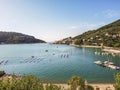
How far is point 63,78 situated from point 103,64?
36.7 meters

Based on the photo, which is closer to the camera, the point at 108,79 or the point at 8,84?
the point at 8,84

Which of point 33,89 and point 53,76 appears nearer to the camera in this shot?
point 33,89

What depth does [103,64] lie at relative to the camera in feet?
370

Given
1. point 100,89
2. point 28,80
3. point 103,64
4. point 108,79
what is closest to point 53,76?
point 108,79

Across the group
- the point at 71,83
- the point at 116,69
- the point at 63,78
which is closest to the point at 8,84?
the point at 71,83

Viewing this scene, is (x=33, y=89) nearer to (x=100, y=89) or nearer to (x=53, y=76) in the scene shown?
(x=100, y=89)

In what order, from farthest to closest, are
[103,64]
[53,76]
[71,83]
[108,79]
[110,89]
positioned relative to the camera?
[103,64] < [53,76] < [108,79] < [110,89] < [71,83]

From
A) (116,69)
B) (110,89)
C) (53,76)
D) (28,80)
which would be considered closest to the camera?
(28,80)

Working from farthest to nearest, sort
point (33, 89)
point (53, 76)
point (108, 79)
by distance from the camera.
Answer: point (53, 76)
point (108, 79)
point (33, 89)

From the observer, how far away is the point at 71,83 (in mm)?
45625

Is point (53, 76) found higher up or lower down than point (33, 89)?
lower down

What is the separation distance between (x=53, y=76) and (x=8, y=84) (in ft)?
165

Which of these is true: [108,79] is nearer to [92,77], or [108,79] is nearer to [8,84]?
[92,77]

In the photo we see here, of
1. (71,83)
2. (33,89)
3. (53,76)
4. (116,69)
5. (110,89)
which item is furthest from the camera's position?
(116,69)
